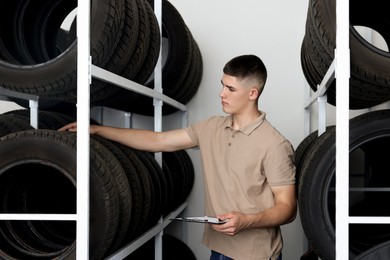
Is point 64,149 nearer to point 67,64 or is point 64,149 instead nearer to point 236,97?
point 67,64

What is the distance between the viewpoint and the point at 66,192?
2682 mm

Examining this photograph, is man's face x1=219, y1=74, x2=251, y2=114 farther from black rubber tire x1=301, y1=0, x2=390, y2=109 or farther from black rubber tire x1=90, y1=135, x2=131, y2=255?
black rubber tire x1=90, y1=135, x2=131, y2=255

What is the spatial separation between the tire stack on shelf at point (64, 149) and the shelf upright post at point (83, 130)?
84mm

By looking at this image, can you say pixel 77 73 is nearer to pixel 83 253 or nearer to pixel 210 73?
pixel 83 253

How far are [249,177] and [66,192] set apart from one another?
0.93 m

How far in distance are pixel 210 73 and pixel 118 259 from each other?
95.0 inches

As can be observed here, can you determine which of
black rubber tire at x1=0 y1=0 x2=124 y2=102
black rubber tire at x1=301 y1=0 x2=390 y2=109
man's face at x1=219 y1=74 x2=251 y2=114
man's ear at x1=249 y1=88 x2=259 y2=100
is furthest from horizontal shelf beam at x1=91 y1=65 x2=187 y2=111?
black rubber tire at x1=301 y1=0 x2=390 y2=109

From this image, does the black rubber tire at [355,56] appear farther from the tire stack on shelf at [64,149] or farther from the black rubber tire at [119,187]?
the black rubber tire at [119,187]

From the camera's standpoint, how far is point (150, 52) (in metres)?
2.73

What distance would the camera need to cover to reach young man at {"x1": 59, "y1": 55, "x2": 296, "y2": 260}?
244cm

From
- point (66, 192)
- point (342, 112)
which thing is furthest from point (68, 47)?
point (342, 112)

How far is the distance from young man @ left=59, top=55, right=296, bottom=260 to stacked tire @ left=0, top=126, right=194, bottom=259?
0.26 metres

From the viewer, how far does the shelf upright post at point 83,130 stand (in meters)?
1.88

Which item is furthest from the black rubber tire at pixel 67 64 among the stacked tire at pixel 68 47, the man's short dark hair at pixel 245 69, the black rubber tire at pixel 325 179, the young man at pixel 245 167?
the black rubber tire at pixel 325 179
